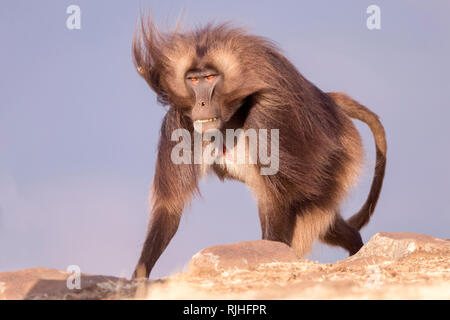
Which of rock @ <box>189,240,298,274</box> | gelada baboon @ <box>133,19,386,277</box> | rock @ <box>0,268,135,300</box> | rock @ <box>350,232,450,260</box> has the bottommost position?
rock @ <box>350,232,450,260</box>

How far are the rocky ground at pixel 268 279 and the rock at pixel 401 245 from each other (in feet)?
0.04

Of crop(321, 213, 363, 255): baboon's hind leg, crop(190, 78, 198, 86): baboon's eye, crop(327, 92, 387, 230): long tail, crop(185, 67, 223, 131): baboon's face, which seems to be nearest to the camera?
crop(185, 67, 223, 131): baboon's face

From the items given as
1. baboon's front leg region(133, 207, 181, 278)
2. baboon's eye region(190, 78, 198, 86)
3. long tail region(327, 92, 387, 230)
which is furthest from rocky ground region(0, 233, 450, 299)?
long tail region(327, 92, 387, 230)

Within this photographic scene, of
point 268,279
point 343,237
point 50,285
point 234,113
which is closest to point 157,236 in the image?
point 234,113

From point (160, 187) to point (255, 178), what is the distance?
3.16ft

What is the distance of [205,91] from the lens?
23.9 feet

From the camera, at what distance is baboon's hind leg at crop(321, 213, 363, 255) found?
29.1 ft

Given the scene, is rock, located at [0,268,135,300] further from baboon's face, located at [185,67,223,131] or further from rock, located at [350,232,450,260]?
rock, located at [350,232,450,260]

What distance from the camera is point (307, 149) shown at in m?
7.80

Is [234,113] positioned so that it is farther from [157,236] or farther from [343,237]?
[343,237]

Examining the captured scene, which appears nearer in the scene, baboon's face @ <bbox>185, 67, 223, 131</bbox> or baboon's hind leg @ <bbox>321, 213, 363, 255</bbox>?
baboon's face @ <bbox>185, 67, 223, 131</bbox>

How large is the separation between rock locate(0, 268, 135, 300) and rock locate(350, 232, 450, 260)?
8.39 feet

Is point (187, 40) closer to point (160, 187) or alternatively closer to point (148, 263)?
point (160, 187)
